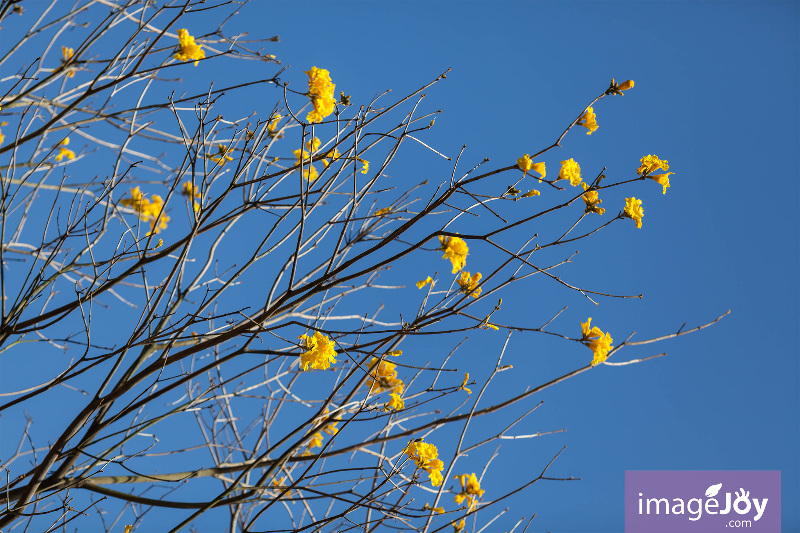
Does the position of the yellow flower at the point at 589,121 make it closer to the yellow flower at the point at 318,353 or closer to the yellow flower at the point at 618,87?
the yellow flower at the point at 618,87

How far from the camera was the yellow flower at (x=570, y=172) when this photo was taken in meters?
2.03

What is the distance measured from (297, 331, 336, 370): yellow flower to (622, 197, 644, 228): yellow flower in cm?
109

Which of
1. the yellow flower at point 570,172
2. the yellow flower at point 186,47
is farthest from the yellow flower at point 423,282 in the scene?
the yellow flower at point 186,47

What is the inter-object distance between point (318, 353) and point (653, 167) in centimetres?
129

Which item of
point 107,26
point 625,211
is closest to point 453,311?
point 625,211

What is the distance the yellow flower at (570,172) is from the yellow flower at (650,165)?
24 cm

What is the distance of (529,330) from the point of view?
6.19ft

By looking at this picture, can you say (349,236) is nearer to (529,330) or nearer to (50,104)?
(529,330)

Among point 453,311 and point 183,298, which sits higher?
point 183,298

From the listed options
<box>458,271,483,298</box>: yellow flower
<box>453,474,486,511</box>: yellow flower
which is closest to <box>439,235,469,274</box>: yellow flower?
<box>458,271,483,298</box>: yellow flower

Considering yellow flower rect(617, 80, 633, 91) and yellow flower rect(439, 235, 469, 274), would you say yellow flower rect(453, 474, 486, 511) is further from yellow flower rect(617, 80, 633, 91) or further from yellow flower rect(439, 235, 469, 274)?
yellow flower rect(617, 80, 633, 91)

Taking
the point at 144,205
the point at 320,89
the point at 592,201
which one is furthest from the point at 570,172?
the point at 144,205

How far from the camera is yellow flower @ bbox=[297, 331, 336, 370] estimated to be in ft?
6.59

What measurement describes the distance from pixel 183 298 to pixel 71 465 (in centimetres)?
76
